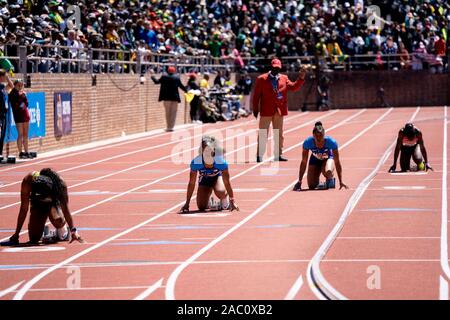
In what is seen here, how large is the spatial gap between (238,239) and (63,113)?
1690cm

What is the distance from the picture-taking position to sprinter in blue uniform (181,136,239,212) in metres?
17.7

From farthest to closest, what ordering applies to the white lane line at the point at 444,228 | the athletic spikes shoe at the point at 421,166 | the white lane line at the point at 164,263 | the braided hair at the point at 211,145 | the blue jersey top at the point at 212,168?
the athletic spikes shoe at the point at 421,166 → the blue jersey top at the point at 212,168 → the braided hair at the point at 211,145 → the white lane line at the point at 164,263 → the white lane line at the point at 444,228

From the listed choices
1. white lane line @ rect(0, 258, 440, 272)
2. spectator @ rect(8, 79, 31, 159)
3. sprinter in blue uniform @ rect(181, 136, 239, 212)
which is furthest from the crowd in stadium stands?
white lane line @ rect(0, 258, 440, 272)

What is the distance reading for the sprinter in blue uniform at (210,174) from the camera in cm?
1770

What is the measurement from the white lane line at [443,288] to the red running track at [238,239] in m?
0.03

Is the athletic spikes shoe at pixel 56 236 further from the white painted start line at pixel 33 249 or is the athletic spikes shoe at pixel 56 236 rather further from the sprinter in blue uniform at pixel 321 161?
the sprinter in blue uniform at pixel 321 161

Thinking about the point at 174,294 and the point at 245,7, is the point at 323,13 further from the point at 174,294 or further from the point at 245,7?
the point at 174,294

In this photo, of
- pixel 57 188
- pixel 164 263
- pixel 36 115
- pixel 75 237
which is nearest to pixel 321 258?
pixel 164 263

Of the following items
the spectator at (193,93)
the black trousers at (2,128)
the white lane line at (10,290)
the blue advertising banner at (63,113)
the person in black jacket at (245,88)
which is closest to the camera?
the white lane line at (10,290)

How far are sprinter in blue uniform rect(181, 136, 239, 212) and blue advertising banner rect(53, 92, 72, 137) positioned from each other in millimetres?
13089

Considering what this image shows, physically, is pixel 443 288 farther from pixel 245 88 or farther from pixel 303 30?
pixel 303 30

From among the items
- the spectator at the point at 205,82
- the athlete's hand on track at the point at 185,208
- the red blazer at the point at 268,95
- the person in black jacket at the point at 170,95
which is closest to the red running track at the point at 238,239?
the athlete's hand on track at the point at 185,208

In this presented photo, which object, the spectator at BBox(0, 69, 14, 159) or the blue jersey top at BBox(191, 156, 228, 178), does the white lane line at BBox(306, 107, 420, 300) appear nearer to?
the blue jersey top at BBox(191, 156, 228, 178)
